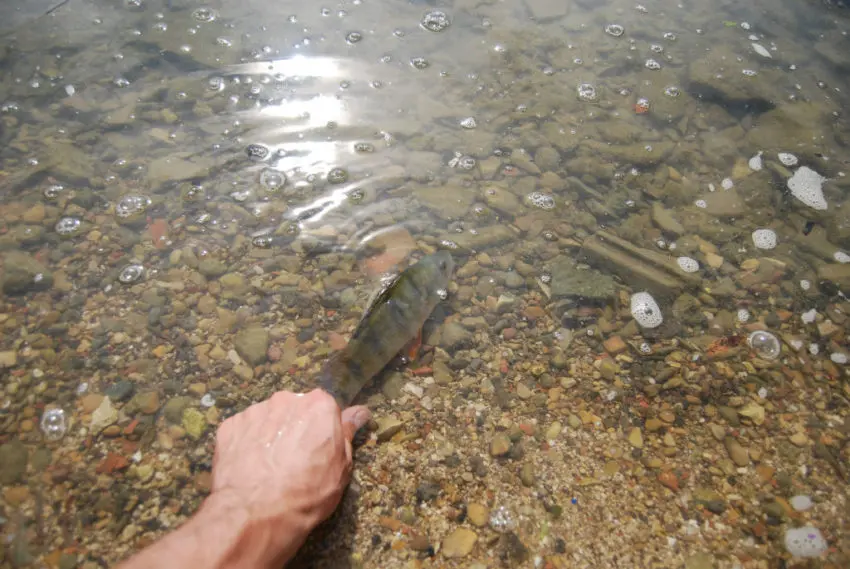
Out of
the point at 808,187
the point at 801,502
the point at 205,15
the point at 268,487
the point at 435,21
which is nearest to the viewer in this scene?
the point at 268,487

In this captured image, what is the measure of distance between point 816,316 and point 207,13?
6966mm

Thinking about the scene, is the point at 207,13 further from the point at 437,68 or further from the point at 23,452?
the point at 23,452

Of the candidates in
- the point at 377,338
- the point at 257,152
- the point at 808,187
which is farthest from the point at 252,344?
the point at 808,187

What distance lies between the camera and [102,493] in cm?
275

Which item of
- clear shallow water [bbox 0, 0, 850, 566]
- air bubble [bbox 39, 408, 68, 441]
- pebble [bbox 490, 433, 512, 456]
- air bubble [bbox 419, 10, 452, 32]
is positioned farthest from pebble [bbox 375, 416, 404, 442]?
air bubble [bbox 419, 10, 452, 32]

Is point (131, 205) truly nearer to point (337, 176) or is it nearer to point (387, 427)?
point (337, 176)

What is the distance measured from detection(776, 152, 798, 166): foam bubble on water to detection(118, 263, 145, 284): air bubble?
6.19 meters

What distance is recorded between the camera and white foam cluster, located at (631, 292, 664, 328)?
3736 mm

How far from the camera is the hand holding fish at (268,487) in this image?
213 centimetres

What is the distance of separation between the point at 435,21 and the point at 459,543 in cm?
565

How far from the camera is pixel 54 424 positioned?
2975 millimetres

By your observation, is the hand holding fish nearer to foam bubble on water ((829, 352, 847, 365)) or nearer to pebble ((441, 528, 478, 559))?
pebble ((441, 528, 478, 559))

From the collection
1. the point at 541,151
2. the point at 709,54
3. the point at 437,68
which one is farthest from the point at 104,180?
the point at 709,54

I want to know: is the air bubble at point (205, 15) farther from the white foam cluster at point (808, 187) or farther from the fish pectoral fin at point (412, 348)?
the white foam cluster at point (808, 187)
